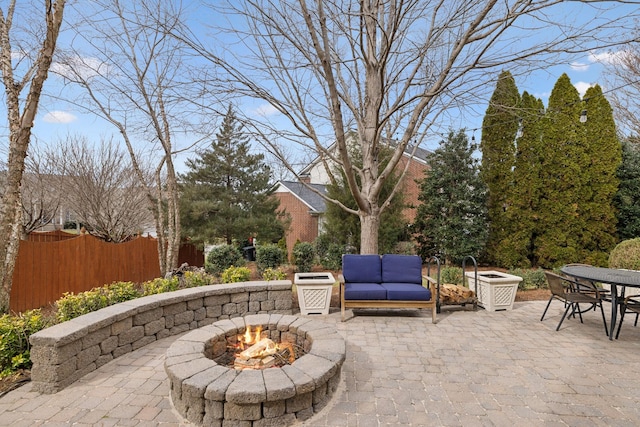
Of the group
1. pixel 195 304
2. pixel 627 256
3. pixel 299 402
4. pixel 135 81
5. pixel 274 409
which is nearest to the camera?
pixel 274 409

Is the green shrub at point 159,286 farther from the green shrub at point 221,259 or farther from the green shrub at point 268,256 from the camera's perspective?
the green shrub at point 268,256

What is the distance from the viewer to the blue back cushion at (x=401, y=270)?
554cm

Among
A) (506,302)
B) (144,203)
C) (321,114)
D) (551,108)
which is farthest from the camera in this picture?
(144,203)

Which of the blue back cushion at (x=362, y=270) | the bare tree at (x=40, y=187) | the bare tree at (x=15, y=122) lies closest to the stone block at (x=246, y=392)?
the blue back cushion at (x=362, y=270)

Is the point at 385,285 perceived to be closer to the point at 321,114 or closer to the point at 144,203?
the point at 321,114

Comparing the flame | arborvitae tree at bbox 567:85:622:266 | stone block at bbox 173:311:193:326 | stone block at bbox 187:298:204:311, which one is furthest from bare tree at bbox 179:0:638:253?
arborvitae tree at bbox 567:85:622:266

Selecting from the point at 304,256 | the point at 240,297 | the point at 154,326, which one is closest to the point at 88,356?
the point at 154,326

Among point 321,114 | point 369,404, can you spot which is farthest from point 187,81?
point 369,404

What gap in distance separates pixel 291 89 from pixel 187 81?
6.76 ft

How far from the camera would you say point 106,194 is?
1100 centimetres

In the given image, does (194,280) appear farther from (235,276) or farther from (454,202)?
(454,202)

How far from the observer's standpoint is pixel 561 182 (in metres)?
9.83

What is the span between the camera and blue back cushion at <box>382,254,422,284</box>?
5.54 m

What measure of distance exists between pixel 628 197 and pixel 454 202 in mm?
4934
